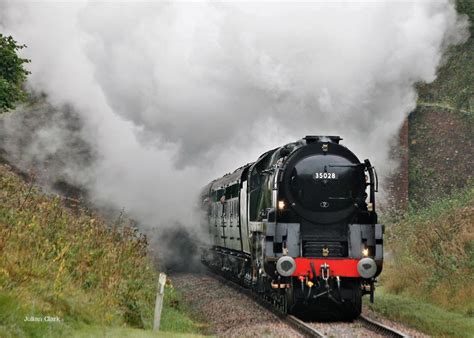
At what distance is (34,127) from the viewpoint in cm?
2012

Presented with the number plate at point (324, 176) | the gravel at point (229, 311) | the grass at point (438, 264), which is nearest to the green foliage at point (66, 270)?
the gravel at point (229, 311)

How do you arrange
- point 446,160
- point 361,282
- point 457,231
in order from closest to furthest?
1. point 361,282
2. point 457,231
3. point 446,160

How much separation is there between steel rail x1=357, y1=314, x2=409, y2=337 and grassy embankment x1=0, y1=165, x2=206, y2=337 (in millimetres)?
2528

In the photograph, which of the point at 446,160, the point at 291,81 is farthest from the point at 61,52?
the point at 446,160

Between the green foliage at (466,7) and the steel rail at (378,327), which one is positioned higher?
the green foliage at (466,7)

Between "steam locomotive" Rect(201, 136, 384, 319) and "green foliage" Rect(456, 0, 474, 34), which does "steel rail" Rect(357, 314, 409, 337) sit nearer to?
"steam locomotive" Rect(201, 136, 384, 319)

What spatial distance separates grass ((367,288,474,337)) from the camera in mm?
10953

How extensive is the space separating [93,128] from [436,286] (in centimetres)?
889

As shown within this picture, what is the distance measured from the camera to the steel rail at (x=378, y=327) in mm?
10355

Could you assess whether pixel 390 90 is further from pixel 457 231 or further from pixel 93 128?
pixel 93 128
